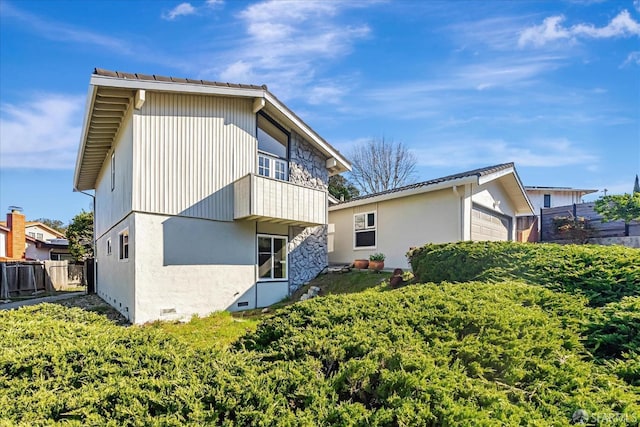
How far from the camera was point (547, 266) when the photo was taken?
18.5 ft

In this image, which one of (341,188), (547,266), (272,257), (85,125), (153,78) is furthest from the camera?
(341,188)

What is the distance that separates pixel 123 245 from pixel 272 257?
4.64m

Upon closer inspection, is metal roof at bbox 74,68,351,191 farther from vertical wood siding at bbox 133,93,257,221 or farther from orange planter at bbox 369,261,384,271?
orange planter at bbox 369,261,384,271

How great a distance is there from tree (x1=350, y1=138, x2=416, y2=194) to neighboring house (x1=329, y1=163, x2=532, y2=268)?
40.4 feet

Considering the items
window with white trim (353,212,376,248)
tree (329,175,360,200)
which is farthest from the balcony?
tree (329,175,360,200)

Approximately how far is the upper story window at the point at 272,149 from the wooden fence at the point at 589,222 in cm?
1351

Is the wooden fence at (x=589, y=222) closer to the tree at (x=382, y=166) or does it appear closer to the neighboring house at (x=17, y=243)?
the tree at (x=382, y=166)

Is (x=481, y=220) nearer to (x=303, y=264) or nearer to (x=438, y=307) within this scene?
(x=303, y=264)

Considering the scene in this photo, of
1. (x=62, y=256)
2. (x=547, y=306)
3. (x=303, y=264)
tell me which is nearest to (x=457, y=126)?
(x=303, y=264)

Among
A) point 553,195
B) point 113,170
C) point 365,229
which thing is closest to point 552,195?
point 553,195

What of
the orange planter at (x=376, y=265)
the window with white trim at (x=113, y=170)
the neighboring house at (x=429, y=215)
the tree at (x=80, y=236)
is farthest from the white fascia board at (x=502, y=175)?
the tree at (x=80, y=236)

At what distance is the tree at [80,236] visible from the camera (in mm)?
22938

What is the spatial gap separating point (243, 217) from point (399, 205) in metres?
5.98

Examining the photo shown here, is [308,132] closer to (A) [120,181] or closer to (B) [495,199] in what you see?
(A) [120,181]
